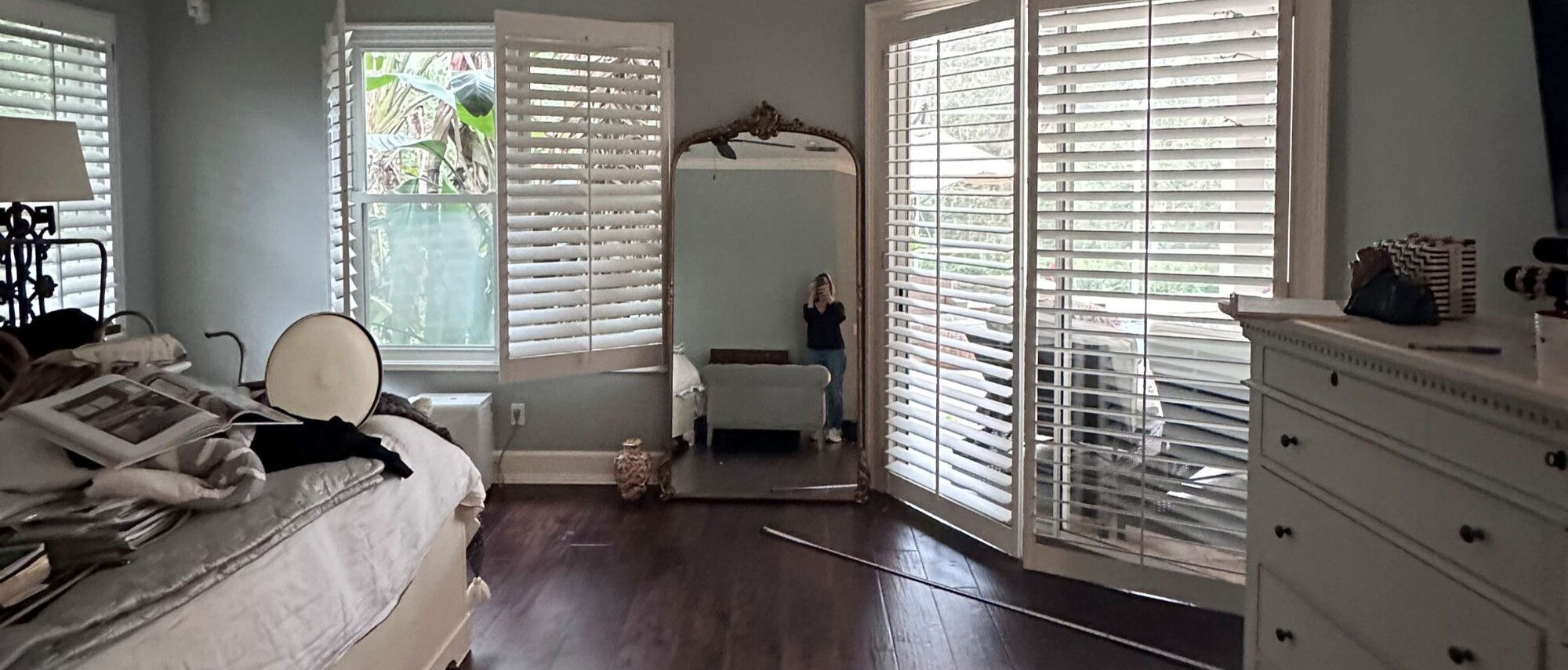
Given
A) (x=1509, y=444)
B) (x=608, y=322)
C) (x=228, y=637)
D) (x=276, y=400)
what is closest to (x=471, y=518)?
(x=276, y=400)

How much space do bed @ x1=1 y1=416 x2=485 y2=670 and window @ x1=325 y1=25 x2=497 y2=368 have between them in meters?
2.06

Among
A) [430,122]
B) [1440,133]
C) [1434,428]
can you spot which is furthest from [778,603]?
[430,122]

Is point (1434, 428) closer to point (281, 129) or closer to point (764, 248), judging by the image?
point (764, 248)

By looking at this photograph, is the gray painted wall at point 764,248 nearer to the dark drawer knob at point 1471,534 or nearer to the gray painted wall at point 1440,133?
the gray painted wall at point 1440,133

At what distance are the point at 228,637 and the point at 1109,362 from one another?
2615mm

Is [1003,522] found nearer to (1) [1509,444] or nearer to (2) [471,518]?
(2) [471,518]

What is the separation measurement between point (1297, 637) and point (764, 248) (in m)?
3.05

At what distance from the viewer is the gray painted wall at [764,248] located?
4.75 meters

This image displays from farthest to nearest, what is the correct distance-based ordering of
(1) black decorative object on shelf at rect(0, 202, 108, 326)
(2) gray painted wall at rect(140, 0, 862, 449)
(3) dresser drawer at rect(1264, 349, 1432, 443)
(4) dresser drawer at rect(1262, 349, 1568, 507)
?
(2) gray painted wall at rect(140, 0, 862, 449), (1) black decorative object on shelf at rect(0, 202, 108, 326), (3) dresser drawer at rect(1264, 349, 1432, 443), (4) dresser drawer at rect(1262, 349, 1568, 507)

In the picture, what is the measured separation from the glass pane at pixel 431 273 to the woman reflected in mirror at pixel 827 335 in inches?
55.9

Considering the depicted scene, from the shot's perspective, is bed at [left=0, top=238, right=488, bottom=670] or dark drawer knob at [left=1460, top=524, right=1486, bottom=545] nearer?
dark drawer knob at [left=1460, top=524, right=1486, bottom=545]

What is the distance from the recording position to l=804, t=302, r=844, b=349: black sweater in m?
4.76

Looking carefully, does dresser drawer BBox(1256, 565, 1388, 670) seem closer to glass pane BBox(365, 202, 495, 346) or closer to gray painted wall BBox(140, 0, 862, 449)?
gray painted wall BBox(140, 0, 862, 449)

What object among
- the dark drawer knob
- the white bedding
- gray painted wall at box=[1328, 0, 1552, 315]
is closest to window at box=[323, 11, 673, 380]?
the white bedding
